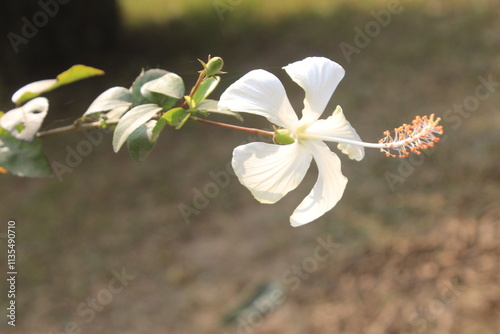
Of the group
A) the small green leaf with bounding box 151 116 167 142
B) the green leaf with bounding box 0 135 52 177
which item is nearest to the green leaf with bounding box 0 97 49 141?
the green leaf with bounding box 0 135 52 177

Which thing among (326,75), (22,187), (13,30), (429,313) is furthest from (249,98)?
(13,30)

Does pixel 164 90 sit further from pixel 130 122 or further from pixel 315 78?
pixel 315 78

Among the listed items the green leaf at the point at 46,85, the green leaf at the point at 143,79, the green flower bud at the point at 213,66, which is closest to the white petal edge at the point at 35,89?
the green leaf at the point at 46,85

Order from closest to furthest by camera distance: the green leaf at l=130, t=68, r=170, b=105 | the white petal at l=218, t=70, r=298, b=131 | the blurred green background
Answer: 1. the white petal at l=218, t=70, r=298, b=131
2. the green leaf at l=130, t=68, r=170, b=105
3. the blurred green background

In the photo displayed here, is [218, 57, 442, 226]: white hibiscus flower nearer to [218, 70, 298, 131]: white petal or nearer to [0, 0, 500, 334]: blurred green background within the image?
[218, 70, 298, 131]: white petal

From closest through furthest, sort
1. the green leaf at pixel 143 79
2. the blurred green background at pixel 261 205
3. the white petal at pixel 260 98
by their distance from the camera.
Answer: the white petal at pixel 260 98, the green leaf at pixel 143 79, the blurred green background at pixel 261 205

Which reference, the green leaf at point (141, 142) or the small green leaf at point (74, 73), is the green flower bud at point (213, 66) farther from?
the small green leaf at point (74, 73)

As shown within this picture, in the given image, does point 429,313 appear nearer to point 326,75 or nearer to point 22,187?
point 326,75
